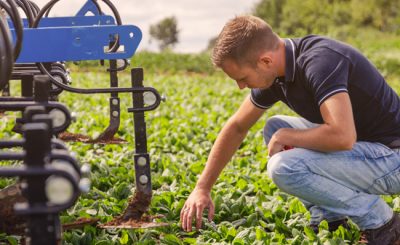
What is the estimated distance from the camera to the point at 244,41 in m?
3.38

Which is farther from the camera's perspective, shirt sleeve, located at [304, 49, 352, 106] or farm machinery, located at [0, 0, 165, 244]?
shirt sleeve, located at [304, 49, 352, 106]

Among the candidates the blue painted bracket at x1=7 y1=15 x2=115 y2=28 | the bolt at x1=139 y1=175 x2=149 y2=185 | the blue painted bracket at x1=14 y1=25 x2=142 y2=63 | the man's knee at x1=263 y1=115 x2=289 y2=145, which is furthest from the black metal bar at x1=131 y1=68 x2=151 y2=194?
the blue painted bracket at x1=7 y1=15 x2=115 y2=28

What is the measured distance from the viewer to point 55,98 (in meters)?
6.01

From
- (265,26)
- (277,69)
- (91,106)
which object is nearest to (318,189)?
(277,69)

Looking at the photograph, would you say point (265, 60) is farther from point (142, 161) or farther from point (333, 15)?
point (333, 15)

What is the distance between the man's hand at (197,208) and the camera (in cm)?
373

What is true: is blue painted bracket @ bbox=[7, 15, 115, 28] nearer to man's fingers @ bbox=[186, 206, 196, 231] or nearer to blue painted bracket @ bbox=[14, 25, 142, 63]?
blue painted bracket @ bbox=[14, 25, 142, 63]

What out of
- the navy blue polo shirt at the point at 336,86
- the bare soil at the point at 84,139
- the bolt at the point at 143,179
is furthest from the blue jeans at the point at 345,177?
the bare soil at the point at 84,139

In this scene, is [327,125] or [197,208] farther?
[197,208]

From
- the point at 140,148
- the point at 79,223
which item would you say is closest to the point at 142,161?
the point at 140,148

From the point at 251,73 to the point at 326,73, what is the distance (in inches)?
15.2

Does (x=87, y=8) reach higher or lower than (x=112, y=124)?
higher

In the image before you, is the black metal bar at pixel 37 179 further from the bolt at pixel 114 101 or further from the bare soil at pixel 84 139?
the bare soil at pixel 84 139

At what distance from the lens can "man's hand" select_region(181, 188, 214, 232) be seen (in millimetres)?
3734
